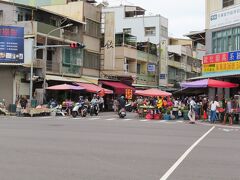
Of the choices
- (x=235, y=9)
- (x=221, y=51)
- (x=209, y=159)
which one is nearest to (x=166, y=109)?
(x=221, y=51)

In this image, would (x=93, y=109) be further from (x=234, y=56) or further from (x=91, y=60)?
(x=91, y=60)

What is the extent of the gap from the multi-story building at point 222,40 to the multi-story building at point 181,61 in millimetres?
36796

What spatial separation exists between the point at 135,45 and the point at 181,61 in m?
18.3

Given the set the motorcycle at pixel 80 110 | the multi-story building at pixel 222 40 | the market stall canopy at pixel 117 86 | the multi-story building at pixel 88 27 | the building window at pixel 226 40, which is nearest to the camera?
the multi-story building at pixel 222 40

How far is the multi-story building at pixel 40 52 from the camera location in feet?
133

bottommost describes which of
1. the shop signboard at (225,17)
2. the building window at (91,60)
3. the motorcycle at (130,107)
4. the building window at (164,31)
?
the motorcycle at (130,107)

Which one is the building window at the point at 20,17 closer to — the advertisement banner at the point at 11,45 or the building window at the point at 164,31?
the advertisement banner at the point at 11,45

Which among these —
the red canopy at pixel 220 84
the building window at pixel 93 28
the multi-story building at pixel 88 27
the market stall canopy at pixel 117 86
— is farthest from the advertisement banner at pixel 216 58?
the building window at pixel 93 28

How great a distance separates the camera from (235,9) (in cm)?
3241

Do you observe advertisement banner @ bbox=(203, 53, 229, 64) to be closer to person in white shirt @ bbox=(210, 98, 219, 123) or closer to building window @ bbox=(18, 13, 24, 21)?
person in white shirt @ bbox=(210, 98, 219, 123)

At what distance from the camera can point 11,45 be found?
131 feet

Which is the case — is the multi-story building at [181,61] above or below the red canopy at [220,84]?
above

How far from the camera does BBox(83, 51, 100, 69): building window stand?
51.5 meters

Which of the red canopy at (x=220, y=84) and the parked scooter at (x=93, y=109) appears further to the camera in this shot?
the parked scooter at (x=93, y=109)
